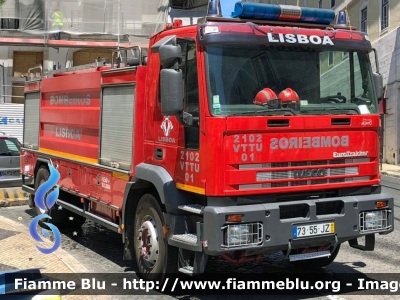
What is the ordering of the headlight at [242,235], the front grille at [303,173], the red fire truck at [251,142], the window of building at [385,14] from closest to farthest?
the headlight at [242,235]
the red fire truck at [251,142]
the front grille at [303,173]
the window of building at [385,14]

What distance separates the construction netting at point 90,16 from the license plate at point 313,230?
863 inches

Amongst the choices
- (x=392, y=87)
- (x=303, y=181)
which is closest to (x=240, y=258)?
(x=303, y=181)

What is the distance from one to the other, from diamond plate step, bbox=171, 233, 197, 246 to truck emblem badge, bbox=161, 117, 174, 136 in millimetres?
1135

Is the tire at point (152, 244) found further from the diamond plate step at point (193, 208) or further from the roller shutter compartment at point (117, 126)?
the roller shutter compartment at point (117, 126)

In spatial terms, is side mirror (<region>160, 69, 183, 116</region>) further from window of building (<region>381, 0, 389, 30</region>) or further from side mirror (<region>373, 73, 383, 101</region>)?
window of building (<region>381, 0, 389, 30</region>)

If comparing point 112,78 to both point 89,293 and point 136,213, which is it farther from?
point 89,293

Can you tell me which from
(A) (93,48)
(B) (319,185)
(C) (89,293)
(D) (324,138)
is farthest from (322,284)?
(A) (93,48)

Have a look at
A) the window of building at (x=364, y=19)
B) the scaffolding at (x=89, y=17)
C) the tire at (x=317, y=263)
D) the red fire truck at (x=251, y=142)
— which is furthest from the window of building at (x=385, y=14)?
the tire at (x=317, y=263)

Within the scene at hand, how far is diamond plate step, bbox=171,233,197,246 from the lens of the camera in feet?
17.6

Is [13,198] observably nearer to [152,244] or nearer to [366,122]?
[152,244]

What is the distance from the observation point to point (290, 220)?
536 cm

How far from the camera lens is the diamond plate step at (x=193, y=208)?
529cm

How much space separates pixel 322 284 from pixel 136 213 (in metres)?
2.30

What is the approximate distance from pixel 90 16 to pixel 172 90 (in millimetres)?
22876
